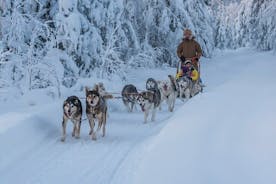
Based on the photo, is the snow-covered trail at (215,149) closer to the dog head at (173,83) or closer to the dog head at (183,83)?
the dog head at (173,83)

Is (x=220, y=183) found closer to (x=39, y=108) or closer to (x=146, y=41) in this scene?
(x=39, y=108)

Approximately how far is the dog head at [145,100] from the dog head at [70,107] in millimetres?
2351

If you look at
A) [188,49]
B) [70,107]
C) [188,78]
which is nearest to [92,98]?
[70,107]

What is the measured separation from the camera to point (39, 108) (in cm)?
901

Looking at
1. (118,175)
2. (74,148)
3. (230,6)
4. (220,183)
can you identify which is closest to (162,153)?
(118,175)

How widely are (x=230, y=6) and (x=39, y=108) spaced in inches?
3107

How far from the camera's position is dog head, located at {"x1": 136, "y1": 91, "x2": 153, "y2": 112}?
9.82m

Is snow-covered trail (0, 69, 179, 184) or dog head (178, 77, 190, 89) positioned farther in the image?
dog head (178, 77, 190, 89)

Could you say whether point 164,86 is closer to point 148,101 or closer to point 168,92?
point 168,92

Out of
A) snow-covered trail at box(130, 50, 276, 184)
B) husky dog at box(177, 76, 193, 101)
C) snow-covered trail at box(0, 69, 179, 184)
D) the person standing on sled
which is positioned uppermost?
the person standing on sled

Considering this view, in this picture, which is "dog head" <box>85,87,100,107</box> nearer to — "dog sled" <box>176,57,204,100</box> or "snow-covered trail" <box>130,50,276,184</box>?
"snow-covered trail" <box>130,50,276,184</box>

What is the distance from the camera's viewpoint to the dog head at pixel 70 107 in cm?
763

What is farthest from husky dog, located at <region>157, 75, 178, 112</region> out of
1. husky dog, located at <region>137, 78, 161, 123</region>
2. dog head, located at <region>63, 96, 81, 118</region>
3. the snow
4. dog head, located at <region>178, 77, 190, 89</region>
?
dog head, located at <region>63, 96, 81, 118</region>

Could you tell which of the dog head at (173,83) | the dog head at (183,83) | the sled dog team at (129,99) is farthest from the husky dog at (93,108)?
the dog head at (183,83)
